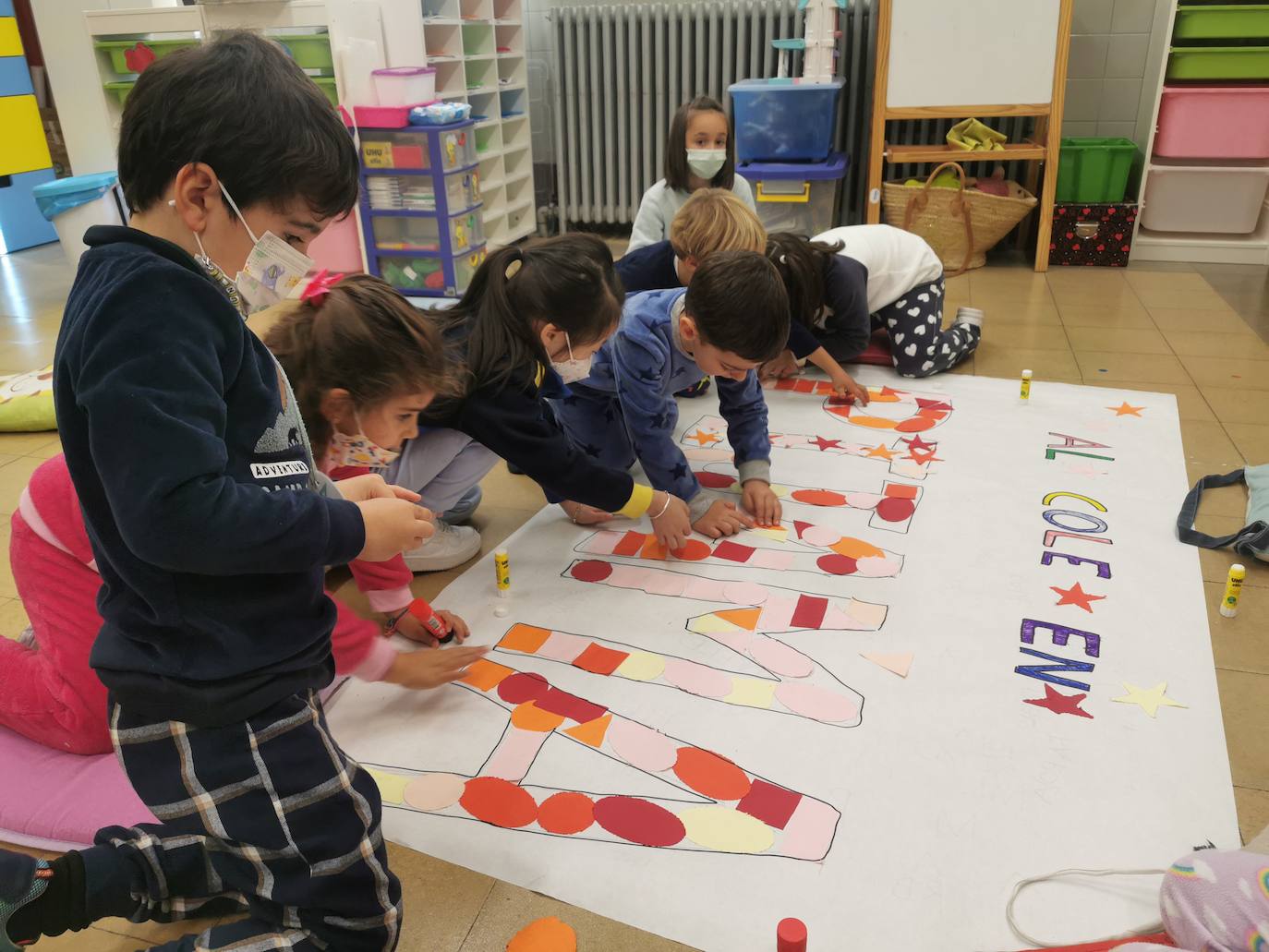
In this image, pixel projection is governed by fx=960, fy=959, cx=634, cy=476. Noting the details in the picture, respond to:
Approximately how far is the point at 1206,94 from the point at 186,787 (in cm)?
372

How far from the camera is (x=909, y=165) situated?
12.5ft

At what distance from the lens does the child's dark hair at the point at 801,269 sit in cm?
212

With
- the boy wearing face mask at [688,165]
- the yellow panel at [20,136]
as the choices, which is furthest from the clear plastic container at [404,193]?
the yellow panel at [20,136]

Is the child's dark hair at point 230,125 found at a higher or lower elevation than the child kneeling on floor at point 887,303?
higher

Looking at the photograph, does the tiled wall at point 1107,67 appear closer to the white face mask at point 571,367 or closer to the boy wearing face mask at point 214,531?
the white face mask at point 571,367

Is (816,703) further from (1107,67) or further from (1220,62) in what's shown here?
(1107,67)

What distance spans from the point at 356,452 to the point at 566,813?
20.7 inches

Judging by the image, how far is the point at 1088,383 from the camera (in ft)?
7.72

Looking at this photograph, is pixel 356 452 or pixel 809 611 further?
pixel 809 611

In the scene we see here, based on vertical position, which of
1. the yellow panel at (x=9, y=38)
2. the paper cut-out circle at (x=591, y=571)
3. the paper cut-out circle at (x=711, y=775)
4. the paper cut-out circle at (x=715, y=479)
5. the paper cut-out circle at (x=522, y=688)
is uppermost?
the yellow panel at (x=9, y=38)

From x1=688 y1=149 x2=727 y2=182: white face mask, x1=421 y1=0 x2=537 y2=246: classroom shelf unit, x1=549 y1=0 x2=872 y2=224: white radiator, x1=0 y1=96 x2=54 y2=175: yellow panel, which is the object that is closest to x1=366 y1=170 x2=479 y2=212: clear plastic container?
x1=421 y1=0 x2=537 y2=246: classroom shelf unit

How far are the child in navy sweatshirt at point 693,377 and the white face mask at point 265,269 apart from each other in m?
0.83

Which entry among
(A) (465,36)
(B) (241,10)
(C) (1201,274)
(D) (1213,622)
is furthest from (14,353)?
(C) (1201,274)

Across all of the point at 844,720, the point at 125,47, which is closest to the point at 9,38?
the point at 125,47
